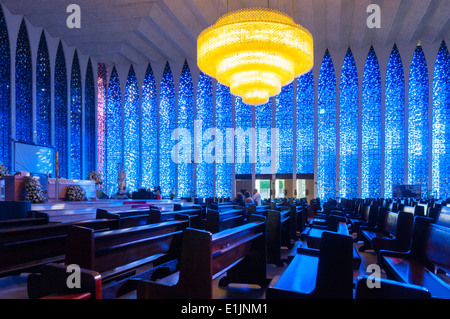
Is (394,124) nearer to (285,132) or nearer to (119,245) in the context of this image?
(285,132)

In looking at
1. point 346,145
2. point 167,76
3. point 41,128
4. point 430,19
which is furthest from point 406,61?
point 41,128

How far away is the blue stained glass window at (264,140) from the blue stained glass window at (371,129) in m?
4.25

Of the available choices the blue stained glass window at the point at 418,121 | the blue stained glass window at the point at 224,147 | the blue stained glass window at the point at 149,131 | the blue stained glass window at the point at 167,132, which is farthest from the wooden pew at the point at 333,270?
the blue stained glass window at the point at 149,131

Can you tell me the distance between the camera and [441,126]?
43.7ft

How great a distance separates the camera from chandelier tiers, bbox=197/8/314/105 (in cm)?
499

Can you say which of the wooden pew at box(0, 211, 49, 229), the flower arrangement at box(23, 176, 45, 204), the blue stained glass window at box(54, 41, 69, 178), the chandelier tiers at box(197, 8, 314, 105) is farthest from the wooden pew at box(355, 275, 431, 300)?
the blue stained glass window at box(54, 41, 69, 178)

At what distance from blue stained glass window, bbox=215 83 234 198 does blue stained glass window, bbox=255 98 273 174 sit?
4.30ft

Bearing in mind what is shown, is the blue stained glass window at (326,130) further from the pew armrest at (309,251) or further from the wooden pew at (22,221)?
the wooden pew at (22,221)

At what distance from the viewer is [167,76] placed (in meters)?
16.5

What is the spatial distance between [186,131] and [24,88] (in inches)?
282

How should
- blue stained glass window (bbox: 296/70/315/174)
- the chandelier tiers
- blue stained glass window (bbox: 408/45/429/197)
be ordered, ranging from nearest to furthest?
the chandelier tiers < blue stained glass window (bbox: 408/45/429/197) < blue stained glass window (bbox: 296/70/315/174)

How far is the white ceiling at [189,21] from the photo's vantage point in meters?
10.7

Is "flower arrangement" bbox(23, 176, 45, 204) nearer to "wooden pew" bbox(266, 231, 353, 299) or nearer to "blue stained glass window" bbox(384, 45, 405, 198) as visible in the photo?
"wooden pew" bbox(266, 231, 353, 299)

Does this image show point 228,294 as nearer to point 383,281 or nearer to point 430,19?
point 383,281
